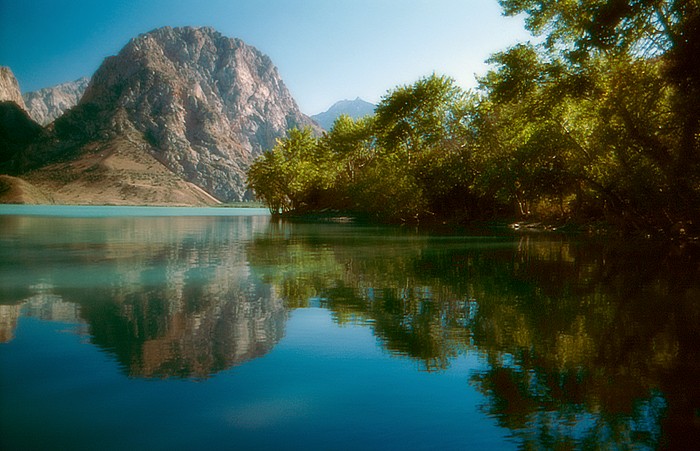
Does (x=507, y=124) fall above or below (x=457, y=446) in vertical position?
above

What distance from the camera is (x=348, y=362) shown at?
714cm

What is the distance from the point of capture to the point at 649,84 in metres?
25.5

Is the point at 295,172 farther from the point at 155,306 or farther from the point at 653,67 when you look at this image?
the point at 155,306

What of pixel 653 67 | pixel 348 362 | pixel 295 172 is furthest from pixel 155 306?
pixel 295 172

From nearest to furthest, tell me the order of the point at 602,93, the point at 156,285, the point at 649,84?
the point at 156,285
the point at 649,84
the point at 602,93

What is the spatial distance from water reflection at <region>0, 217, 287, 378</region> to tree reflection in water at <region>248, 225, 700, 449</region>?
1.37m

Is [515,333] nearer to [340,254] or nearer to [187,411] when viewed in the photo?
[187,411]

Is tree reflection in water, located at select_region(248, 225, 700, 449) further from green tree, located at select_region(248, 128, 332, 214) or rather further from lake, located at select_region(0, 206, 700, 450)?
green tree, located at select_region(248, 128, 332, 214)

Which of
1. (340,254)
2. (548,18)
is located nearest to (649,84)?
(548,18)

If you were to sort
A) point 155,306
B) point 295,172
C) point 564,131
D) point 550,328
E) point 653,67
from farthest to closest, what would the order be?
point 295,172 → point 564,131 → point 653,67 → point 155,306 → point 550,328

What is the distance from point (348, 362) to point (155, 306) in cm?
536

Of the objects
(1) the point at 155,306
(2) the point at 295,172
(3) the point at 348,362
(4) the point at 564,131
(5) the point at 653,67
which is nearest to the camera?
(3) the point at 348,362

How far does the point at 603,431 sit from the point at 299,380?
3238 mm

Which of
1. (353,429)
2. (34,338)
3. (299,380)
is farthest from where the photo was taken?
(34,338)
